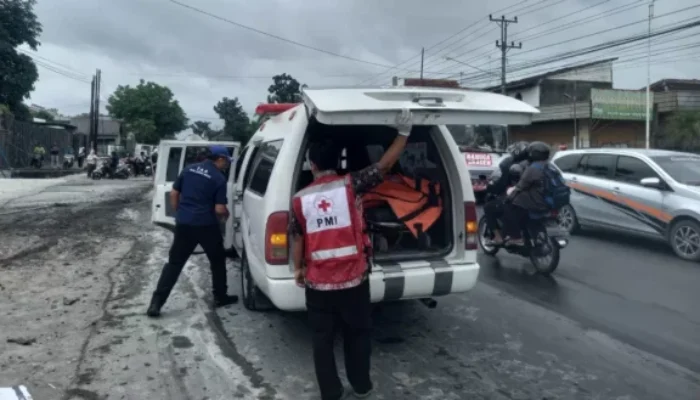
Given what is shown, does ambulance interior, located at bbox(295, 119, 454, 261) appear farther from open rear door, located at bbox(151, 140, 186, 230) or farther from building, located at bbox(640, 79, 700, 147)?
building, located at bbox(640, 79, 700, 147)

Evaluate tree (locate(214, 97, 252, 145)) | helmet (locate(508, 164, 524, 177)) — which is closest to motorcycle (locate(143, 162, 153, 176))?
tree (locate(214, 97, 252, 145))

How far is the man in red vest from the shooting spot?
4.19m

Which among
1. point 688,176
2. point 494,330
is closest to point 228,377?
point 494,330

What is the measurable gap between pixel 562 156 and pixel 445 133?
754 cm

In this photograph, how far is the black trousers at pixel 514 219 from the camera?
27.9ft

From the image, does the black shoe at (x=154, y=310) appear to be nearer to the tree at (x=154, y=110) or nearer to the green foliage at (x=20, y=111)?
the green foliage at (x=20, y=111)

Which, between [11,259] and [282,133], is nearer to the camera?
[282,133]

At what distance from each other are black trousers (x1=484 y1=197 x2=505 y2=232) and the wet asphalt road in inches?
35.5

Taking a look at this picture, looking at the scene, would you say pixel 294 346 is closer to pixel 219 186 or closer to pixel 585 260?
pixel 219 186

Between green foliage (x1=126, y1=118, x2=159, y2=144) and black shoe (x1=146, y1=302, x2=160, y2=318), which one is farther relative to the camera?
green foliage (x1=126, y1=118, x2=159, y2=144)

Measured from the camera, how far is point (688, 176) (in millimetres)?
10086

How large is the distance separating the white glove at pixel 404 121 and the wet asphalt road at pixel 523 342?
5.85 ft

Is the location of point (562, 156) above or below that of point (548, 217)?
above

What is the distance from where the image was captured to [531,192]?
8352mm
